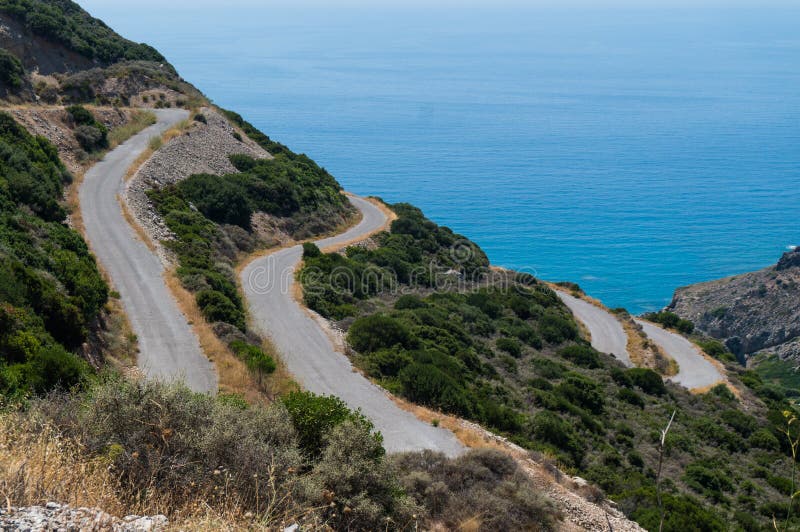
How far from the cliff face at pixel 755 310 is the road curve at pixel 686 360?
55.4 feet

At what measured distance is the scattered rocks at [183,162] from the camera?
30812 millimetres

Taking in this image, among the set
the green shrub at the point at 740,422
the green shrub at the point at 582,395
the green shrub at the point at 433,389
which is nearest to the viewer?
the green shrub at the point at 433,389

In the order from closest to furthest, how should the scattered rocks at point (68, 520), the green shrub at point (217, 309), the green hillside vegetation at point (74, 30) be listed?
the scattered rocks at point (68, 520) → the green shrub at point (217, 309) → the green hillside vegetation at point (74, 30)

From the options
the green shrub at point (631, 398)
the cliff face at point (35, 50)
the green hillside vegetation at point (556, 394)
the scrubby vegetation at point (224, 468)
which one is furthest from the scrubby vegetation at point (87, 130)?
the scrubby vegetation at point (224, 468)

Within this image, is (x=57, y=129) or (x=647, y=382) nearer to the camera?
(x=647, y=382)

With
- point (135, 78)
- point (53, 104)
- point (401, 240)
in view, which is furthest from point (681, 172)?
point (53, 104)

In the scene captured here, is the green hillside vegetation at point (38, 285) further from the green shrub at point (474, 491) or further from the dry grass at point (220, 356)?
the green shrub at point (474, 491)

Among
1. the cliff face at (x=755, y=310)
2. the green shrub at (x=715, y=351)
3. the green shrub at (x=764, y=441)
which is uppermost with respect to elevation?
the cliff face at (x=755, y=310)

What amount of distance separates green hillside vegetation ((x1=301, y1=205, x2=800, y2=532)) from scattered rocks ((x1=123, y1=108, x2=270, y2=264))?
7.69m

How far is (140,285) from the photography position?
74.4ft

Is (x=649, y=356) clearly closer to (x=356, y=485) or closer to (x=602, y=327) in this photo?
(x=602, y=327)

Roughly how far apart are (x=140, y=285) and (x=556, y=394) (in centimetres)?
1561

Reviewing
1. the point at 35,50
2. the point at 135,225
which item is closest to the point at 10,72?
the point at 35,50

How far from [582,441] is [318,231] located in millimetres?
27930
